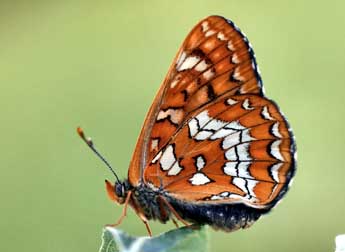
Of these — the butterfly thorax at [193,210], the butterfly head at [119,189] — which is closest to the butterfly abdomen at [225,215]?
the butterfly thorax at [193,210]

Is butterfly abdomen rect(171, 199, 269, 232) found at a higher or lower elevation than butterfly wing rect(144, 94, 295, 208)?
lower

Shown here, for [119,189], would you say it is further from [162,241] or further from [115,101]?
[115,101]

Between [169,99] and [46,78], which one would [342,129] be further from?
[169,99]

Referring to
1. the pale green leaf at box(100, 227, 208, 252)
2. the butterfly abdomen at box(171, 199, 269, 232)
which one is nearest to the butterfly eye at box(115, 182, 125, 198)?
the butterfly abdomen at box(171, 199, 269, 232)

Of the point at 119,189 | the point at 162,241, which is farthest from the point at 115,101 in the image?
the point at 162,241

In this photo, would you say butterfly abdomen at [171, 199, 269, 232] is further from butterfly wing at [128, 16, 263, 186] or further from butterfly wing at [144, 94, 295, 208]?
butterfly wing at [128, 16, 263, 186]

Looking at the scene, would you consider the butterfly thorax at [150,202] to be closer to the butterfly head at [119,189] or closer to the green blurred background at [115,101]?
the butterfly head at [119,189]
